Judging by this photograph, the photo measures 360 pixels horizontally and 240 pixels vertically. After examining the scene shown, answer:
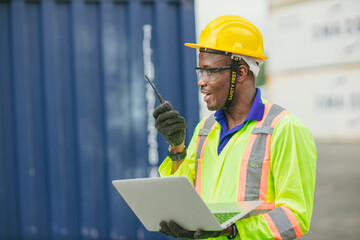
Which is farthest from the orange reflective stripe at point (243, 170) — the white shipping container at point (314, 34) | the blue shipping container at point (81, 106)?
the white shipping container at point (314, 34)

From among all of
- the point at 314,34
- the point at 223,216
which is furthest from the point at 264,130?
the point at 314,34

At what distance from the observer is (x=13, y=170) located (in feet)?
16.6

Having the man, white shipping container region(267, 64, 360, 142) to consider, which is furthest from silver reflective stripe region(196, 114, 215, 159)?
white shipping container region(267, 64, 360, 142)

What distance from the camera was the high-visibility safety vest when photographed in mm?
2111

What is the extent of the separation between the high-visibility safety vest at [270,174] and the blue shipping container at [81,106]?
111 inches

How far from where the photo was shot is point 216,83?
2369 millimetres

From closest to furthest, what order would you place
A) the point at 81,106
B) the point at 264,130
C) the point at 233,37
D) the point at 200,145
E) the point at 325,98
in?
the point at 264,130 → the point at 233,37 → the point at 200,145 → the point at 81,106 → the point at 325,98

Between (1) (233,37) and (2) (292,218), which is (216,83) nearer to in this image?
(1) (233,37)

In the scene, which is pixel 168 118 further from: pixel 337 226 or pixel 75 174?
pixel 337 226

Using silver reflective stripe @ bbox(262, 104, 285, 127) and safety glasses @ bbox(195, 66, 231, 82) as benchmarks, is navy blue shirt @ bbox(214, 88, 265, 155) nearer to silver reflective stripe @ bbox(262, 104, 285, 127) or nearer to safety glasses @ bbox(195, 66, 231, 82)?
silver reflective stripe @ bbox(262, 104, 285, 127)

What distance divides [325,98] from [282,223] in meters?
6.01

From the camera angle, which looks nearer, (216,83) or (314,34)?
(216,83)

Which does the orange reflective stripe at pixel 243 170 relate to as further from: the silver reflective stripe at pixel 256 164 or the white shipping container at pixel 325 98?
the white shipping container at pixel 325 98

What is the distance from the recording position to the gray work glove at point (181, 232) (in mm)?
2035
